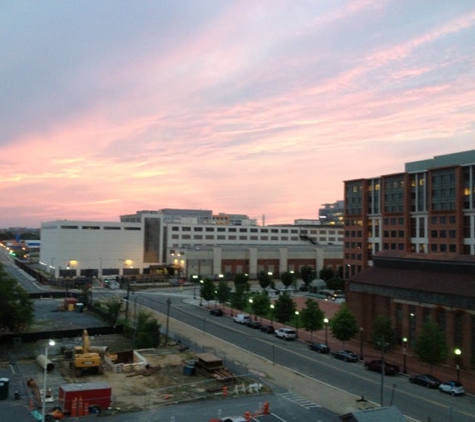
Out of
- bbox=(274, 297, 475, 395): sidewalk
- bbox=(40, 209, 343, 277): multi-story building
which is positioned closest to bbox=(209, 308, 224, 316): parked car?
bbox=(274, 297, 475, 395): sidewalk

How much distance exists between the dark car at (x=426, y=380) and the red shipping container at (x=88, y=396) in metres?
20.5

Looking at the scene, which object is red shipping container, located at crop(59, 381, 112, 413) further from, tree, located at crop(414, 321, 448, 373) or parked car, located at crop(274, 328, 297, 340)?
parked car, located at crop(274, 328, 297, 340)

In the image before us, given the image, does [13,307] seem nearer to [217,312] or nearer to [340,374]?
[217,312]

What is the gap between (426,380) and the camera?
34.9 m

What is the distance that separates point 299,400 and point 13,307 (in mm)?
27670

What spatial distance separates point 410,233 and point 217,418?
208 feet

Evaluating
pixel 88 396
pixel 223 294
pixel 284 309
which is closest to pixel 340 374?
pixel 88 396

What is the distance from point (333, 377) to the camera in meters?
36.7

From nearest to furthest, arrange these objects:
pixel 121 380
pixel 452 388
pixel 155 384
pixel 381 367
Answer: pixel 452 388 → pixel 155 384 → pixel 121 380 → pixel 381 367

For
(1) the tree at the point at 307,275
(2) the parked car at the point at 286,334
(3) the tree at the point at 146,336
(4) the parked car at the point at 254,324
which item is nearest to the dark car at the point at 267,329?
(4) the parked car at the point at 254,324

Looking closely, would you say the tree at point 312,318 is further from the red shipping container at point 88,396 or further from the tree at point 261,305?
the red shipping container at point 88,396

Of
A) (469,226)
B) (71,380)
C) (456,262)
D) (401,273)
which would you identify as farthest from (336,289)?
(71,380)

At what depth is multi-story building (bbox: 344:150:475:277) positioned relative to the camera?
7369cm

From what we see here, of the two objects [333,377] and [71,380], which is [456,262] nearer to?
[333,377]
